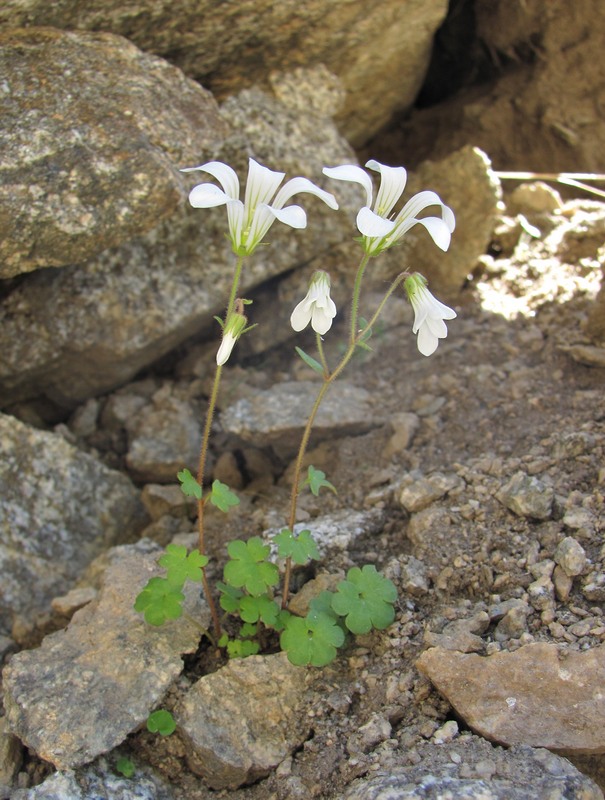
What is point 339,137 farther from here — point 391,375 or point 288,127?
point 391,375

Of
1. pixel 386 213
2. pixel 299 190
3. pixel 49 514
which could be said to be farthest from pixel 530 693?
pixel 49 514

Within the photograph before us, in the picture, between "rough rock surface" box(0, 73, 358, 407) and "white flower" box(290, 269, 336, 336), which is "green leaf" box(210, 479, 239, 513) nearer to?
"white flower" box(290, 269, 336, 336)

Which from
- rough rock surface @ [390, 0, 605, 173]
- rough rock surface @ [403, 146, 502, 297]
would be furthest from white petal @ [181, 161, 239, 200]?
rough rock surface @ [390, 0, 605, 173]

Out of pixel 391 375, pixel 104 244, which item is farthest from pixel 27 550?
pixel 391 375

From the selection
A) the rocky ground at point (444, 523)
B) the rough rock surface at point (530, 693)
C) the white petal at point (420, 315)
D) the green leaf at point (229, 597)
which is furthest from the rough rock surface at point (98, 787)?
the white petal at point (420, 315)

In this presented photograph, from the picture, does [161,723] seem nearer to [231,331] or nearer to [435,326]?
[231,331]
